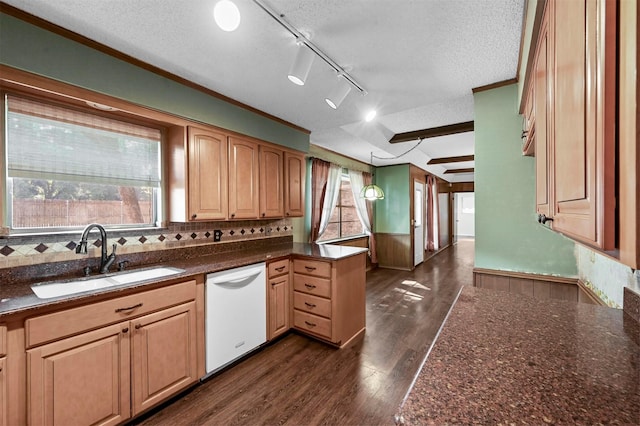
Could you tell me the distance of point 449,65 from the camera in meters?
1.93

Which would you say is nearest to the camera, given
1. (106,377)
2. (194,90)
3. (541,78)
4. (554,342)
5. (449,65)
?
(554,342)

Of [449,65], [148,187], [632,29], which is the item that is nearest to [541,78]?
[632,29]

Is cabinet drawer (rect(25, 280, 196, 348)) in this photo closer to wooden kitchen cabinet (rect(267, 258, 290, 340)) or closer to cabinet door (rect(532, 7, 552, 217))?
wooden kitchen cabinet (rect(267, 258, 290, 340))

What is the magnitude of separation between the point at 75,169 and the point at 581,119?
2.77 metres

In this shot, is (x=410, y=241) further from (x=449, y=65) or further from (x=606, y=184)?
(x=606, y=184)

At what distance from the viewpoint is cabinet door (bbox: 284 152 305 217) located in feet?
10.7

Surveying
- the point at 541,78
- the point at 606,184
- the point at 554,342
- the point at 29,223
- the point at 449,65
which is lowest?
the point at 554,342

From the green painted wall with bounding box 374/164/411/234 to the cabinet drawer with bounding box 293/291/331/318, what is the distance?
363 centimetres

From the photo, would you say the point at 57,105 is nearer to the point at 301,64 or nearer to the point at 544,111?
the point at 301,64

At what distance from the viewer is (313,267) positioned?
2.69m

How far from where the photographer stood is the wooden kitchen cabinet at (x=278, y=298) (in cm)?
260

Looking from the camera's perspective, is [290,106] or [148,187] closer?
[148,187]

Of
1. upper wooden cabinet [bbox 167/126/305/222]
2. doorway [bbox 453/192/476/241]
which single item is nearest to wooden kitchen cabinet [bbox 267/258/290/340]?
upper wooden cabinet [bbox 167/126/305/222]

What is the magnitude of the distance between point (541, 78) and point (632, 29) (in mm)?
883
